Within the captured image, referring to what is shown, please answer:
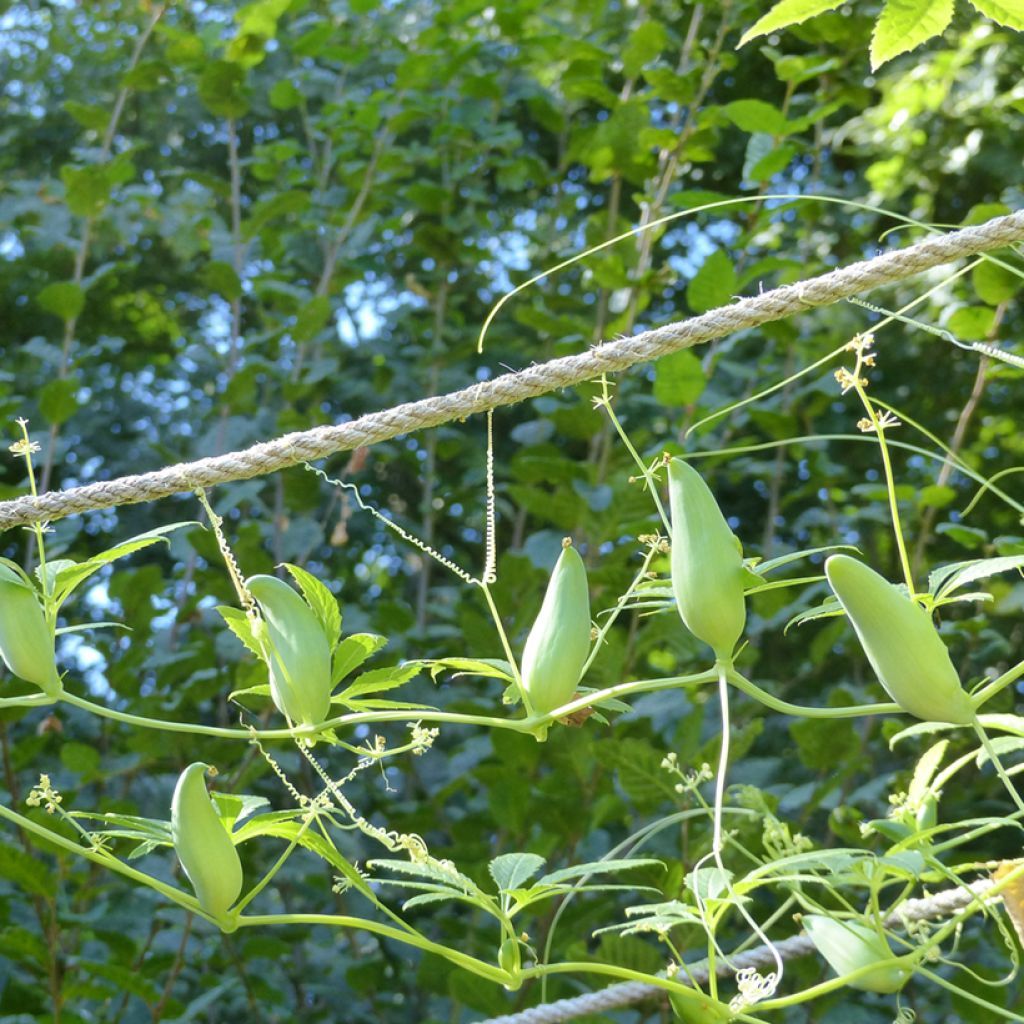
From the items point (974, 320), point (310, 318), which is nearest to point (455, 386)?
point (310, 318)

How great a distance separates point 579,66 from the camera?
5.70 feet

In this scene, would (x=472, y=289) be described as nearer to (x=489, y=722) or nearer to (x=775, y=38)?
(x=775, y=38)

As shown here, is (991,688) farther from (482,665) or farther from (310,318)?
(310,318)

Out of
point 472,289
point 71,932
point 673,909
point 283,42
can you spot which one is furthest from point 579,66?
point 673,909

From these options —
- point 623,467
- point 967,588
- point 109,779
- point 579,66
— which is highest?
point 579,66

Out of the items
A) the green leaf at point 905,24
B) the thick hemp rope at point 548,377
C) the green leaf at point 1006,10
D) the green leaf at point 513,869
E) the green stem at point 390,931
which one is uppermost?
the green leaf at point 1006,10

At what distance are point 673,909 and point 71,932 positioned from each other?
40.0 inches

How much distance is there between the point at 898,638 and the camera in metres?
0.50

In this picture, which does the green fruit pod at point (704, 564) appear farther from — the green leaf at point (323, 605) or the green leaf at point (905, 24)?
the green leaf at point (905, 24)

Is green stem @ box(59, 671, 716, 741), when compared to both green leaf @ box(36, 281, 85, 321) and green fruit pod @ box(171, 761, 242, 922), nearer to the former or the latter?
green fruit pod @ box(171, 761, 242, 922)

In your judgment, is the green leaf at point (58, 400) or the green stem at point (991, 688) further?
the green leaf at point (58, 400)

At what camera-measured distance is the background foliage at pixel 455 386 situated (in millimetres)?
1334

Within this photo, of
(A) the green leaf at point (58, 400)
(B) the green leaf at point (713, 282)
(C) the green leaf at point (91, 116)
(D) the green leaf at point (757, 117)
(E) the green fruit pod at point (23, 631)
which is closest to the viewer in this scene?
(E) the green fruit pod at point (23, 631)

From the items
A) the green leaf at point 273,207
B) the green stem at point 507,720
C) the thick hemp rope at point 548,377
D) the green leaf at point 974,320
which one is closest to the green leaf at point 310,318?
the green leaf at point 273,207
